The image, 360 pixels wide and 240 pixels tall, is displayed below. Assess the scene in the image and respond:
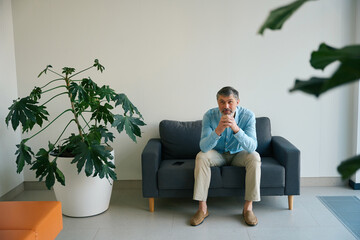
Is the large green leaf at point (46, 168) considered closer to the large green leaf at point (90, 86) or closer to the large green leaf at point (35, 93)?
the large green leaf at point (35, 93)

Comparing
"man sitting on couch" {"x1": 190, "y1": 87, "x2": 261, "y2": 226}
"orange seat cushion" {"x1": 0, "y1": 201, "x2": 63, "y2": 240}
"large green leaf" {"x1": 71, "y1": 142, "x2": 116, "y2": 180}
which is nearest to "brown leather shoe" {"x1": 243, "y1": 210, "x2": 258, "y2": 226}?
"man sitting on couch" {"x1": 190, "y1": 87, "x2": 261, "y2": 226}

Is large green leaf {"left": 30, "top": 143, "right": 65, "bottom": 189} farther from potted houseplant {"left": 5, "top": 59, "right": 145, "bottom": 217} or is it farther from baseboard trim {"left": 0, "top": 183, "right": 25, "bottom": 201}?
baseboard trim {"left": 0, "top": 183, "right": 25, "bottom": 201}

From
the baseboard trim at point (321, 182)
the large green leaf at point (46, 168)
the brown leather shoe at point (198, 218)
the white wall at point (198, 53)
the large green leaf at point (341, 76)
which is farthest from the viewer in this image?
the baseboard trim at point (321, 182)

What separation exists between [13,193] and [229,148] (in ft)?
7.48

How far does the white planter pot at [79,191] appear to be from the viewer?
3109 mm

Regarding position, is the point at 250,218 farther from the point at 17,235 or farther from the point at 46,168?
the point at 17,235

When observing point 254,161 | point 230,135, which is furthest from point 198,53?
point 254,161

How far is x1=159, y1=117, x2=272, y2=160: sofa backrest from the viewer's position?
3.67m

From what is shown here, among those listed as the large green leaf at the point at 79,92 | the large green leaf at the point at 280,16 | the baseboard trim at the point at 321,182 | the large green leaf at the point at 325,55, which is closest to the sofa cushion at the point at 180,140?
the large green leaf at the point at 79,92

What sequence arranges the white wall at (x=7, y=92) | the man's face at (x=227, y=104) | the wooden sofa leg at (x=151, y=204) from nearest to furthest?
the man's face at (x=227, y=104)
the wooden sofa leg at (x=151, y=204)
the white wall at (x=7, y=92)

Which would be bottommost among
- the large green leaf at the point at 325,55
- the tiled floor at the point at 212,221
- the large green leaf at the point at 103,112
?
the tiled floor at the point at 212,221

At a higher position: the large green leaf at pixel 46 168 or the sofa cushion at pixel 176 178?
the large green leaf at pixel 46 168

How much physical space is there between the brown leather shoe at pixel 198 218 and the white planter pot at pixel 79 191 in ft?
2.68

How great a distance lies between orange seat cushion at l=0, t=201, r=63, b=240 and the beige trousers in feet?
4.03
